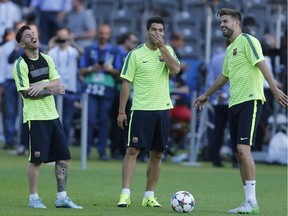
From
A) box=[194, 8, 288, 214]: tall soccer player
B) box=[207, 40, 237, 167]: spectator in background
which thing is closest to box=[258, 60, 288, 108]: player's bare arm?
box=[194, 8, 288, 214]: tall soccer player

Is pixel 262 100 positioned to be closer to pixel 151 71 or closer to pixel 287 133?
pixel 151 71

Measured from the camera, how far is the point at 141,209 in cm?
1170

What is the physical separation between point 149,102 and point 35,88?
147 centimetres

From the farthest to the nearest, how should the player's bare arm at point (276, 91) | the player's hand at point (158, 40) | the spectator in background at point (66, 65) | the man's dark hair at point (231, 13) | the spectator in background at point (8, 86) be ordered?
the spectator in background at point (8, 86)
the spectator in background at point (66, 65)
the player's hand at point (158, 40)
the man's dark hair at point (231, 13)
the player's bare arm at point (276, 91)

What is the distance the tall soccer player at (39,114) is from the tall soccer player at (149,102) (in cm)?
84

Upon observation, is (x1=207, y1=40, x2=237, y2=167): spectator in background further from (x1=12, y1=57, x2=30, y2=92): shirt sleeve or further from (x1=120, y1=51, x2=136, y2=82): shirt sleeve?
(x1=12, y1=57, x2=30, y2=92): shirt sleeve

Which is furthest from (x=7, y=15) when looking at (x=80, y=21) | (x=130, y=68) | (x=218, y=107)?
(x=130, y=68)

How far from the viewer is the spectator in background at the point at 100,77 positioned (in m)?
19.3

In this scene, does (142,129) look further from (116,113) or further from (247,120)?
(116,113)

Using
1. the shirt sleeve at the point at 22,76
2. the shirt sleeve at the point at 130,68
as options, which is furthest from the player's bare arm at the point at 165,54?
the shirt sleeve at the point at 22,76

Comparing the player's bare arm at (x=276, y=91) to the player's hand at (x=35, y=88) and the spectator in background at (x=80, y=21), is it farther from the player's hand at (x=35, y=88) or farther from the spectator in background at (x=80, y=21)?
the spectator in background at (x=80, y=21)

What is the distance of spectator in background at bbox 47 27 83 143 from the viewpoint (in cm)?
Result: 1930

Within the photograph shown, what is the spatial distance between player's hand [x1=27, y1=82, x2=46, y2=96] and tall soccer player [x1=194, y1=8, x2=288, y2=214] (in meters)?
2.29

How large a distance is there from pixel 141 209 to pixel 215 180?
4.40 m
